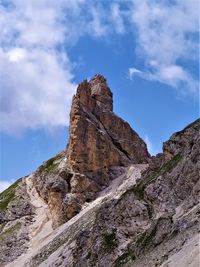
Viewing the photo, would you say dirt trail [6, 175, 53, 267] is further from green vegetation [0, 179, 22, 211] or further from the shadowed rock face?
the shadowed rock face

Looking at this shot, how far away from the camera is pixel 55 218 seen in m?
102

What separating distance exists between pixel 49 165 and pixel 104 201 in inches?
1926

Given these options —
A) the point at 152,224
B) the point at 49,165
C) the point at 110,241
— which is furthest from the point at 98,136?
the point at 152,224

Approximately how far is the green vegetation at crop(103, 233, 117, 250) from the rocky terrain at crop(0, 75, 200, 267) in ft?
0.40

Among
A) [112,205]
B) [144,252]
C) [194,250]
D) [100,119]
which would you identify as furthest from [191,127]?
[100,119]

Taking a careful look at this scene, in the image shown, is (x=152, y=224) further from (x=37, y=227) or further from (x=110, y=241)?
(x=37, y=227)

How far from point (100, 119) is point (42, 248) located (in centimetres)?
4802

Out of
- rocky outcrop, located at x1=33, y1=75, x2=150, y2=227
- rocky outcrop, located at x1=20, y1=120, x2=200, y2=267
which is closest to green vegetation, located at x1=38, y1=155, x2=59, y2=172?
rocky outcrop, located at x1=33, y1=75, x2=150, y2=227

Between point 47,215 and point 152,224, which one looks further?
point 47,215

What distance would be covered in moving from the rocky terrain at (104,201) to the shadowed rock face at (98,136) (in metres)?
0.24

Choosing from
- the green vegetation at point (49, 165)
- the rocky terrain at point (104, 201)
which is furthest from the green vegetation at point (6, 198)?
the green vegetation at point (49, 165)

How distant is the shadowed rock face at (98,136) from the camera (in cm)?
11381

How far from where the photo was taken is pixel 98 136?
11719 centimetres

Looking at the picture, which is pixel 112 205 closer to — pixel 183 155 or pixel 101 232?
pixel 101 232
